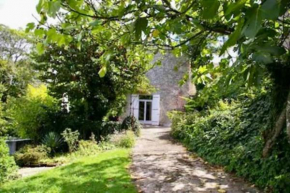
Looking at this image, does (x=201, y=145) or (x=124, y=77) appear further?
(x=124, y=77)

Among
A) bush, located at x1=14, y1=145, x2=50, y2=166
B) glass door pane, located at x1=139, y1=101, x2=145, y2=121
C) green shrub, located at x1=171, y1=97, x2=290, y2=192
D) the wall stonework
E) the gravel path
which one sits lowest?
bush, located at x1=14, y1=145, x2=50, y2=166

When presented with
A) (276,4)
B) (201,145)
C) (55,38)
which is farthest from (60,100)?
(276,4)

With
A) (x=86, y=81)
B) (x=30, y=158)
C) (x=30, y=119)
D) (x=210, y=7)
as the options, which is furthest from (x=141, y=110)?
(x=210, y=7)

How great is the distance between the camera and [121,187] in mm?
5305

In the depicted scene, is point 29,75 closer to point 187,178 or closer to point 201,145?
point 201,145

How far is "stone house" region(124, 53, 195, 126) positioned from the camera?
21.0 metres

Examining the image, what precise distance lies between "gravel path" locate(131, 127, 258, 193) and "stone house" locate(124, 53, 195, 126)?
461 inches

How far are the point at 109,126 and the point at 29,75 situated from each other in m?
12.0

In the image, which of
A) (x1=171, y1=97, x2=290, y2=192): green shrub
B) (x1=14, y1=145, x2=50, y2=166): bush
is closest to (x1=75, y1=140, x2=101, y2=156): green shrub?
(x1=14, y1=145, x2=50, y2=166): bush

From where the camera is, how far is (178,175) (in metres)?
6.24

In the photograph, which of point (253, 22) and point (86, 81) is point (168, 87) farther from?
point (253, 22)

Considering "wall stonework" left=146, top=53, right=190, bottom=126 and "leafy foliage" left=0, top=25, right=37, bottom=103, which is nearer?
"leafy foliage" left=0, top=25, right=37, bottom=103

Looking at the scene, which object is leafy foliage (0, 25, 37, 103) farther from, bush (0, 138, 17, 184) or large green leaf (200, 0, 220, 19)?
large green leaf (200, 0, 220, 19)

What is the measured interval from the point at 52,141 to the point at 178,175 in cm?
643
